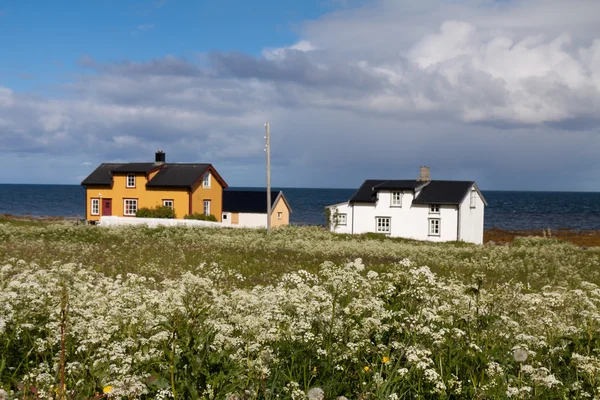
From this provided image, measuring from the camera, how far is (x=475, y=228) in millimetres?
59000

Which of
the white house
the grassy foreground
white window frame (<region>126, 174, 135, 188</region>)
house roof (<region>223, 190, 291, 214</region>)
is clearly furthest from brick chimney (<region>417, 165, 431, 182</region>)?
the grassy foreground

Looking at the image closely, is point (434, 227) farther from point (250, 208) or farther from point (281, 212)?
point (250, 208)

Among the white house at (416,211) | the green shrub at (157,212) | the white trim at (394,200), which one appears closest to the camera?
the green shrub at (157,212)

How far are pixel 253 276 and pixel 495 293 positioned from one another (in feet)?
45.7

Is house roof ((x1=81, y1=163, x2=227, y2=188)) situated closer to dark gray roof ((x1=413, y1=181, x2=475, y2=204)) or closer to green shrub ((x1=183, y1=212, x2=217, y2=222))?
green shrub ((x1=183, y1=212, x2=217, y2=222))

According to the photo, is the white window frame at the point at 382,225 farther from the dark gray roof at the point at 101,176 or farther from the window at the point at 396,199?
the dark gray roof at the point at 101,176

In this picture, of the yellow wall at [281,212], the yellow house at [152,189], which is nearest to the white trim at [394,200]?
the yellow wall at [281,212]

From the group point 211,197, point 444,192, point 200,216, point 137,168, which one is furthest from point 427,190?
point 137,168

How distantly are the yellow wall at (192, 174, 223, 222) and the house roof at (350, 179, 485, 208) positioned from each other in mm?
13733

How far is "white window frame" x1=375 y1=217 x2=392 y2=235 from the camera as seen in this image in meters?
56.7

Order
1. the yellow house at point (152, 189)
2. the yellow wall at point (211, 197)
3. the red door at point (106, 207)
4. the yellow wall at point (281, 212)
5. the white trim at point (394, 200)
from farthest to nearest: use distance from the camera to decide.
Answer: the yellow wall at point (281, 212) < the white trim at point (394, 200) < the red door at point (106, 207) < the yellow wall at point (211, 197) < the yellow house at point (152, 189)

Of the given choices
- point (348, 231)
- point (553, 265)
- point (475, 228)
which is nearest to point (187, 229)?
point (348, 231)

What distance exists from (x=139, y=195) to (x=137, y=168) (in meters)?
2.69

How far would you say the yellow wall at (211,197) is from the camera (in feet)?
179
